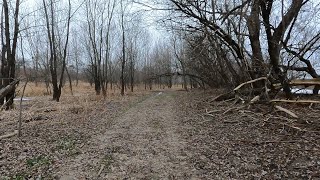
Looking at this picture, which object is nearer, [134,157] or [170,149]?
[134,157]

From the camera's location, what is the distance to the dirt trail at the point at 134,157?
516 centimetres

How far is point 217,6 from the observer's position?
15.7 meters

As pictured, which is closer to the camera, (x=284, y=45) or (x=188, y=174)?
(x=188, y=174)

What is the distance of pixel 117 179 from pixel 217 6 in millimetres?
12560

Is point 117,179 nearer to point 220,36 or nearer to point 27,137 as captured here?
point 27,137

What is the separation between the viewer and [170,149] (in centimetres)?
667

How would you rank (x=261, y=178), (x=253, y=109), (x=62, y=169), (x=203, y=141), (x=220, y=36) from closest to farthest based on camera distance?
1. (x=261, y=178)
2. (x=62, y=169)
3. (x=203, y=141)
4. (x=253, y=109)
5. (x=220, y=36)

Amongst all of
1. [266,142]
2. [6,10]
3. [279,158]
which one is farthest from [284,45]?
[6,10]

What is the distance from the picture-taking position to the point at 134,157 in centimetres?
614

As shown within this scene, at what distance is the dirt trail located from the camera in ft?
16.9

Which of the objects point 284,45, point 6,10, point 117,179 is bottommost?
point 117,179

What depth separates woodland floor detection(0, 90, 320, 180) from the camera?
5.15 metres

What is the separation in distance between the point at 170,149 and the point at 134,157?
883 millimetres

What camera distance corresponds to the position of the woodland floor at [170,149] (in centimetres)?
515
